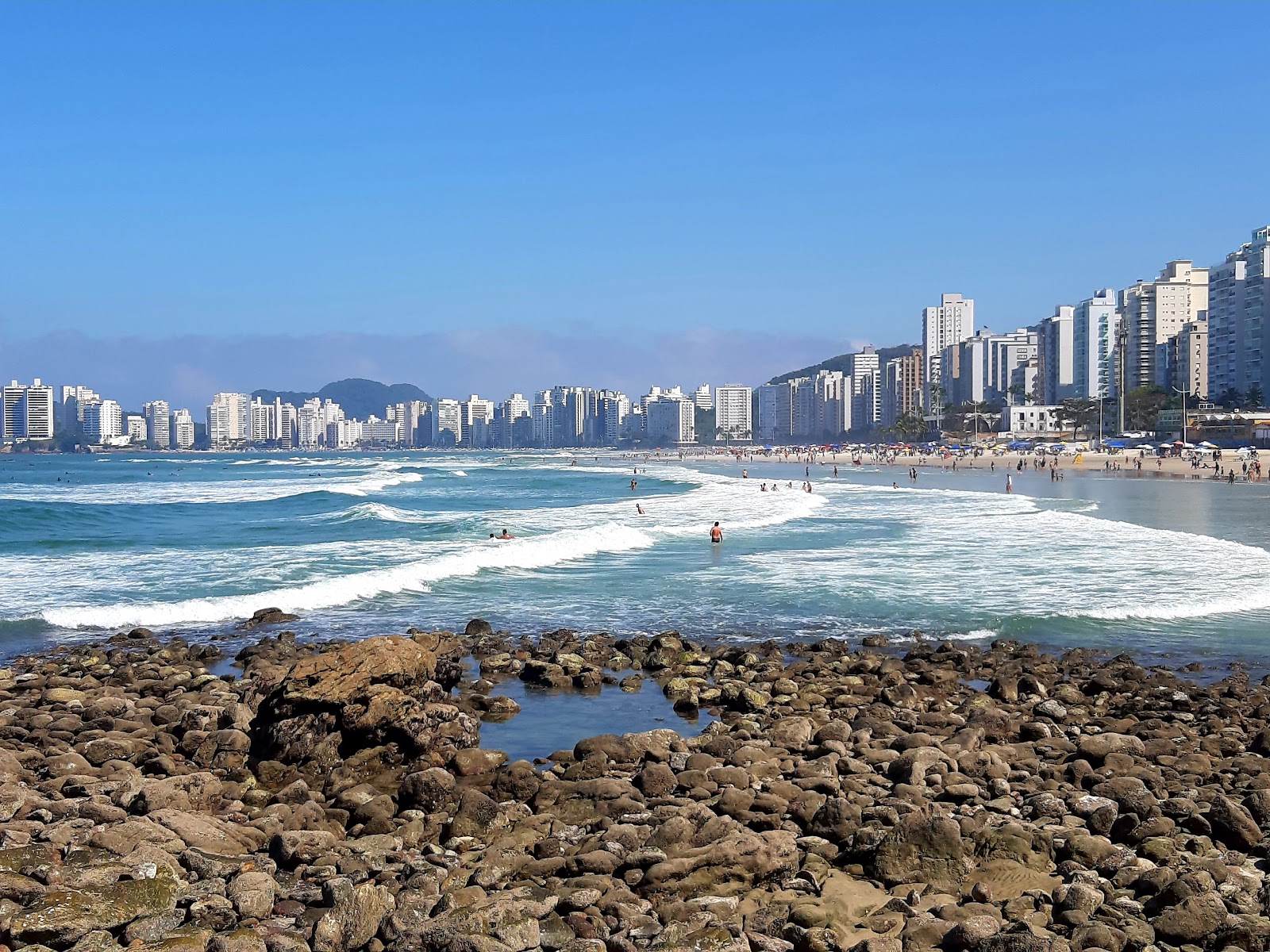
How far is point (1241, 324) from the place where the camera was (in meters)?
137

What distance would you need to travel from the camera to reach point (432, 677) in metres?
11.4

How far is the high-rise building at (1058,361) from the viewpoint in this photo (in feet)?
606

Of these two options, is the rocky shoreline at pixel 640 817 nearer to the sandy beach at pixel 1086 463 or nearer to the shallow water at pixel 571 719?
the shallow water at pixel 571 719

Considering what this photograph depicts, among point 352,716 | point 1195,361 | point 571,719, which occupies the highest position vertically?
point 1195,361

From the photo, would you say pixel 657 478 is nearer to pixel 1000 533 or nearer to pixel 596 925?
pixel 1000 533

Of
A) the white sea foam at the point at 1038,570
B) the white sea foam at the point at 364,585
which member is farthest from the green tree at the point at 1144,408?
the white sea foam at the point at 364,585

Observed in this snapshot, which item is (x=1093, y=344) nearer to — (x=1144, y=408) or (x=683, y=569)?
(x=1144, y=408)

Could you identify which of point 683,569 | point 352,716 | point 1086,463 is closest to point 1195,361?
point 1086,463

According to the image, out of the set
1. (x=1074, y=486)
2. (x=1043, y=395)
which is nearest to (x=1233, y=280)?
(x=1043, y=395)

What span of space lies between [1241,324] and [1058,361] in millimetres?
49419

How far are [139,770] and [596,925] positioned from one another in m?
5.23

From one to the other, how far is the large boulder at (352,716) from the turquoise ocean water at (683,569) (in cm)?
649

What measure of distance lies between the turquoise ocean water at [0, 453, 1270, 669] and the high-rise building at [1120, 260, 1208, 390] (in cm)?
11868

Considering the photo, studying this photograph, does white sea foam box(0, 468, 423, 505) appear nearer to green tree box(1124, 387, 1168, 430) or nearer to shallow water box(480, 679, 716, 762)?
shallow water box(480, 679, 716, 762)
